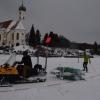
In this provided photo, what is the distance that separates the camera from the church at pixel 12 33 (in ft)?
337

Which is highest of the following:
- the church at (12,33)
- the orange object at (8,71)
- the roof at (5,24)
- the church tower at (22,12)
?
the church tower at (22,12)

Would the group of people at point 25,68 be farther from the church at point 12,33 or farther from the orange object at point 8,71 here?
the church at point 12,33

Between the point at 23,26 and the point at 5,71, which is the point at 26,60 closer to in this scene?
the point at 5,71

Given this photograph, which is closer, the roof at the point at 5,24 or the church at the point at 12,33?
the church at the point at 12,33

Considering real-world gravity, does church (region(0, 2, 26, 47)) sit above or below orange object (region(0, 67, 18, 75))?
above

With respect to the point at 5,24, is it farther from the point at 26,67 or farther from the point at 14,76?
the point at 14,76

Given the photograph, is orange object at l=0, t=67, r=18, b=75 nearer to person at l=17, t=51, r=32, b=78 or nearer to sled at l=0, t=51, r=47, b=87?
sled at l=0, t=51, r=47, b=87

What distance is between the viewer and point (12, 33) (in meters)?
107

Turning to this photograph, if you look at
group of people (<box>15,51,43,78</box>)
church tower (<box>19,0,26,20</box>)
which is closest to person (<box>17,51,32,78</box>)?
group of people (<box>15,51,43,78</box>)

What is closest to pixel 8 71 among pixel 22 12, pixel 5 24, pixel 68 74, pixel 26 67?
pixel 26 67

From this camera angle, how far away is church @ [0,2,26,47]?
103m

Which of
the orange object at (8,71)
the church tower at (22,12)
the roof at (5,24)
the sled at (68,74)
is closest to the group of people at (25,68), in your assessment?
A: the orange object at (8,71)

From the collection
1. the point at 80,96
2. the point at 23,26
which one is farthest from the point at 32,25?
the point at 80,96

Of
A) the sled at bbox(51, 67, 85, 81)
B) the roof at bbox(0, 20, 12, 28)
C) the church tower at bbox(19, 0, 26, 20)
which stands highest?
the church tower at bbox(19, 0, 26, 20)
